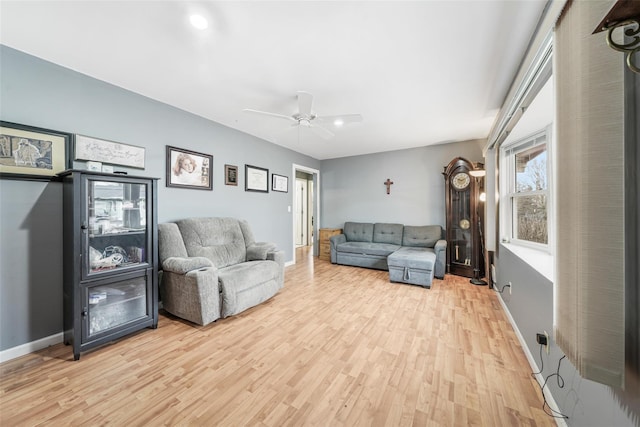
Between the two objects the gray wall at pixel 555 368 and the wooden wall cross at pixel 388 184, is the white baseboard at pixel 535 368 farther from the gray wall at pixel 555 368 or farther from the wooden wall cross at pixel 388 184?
the wooden wall cross at pixel 388 184

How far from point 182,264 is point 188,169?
1347mm

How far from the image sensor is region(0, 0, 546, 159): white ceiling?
4.91 ft

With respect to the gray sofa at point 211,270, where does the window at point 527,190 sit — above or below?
above

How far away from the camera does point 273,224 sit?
4.57 m

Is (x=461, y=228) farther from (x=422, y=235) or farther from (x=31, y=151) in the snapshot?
(x=31, y=151)

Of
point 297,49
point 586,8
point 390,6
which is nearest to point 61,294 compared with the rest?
point 297,49

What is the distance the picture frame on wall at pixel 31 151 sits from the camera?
183 centimetres

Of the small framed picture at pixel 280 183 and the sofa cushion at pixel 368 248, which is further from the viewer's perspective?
the small framed picture at pixel 280 183

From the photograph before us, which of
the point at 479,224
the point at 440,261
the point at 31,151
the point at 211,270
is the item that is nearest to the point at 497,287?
the point at 440,261

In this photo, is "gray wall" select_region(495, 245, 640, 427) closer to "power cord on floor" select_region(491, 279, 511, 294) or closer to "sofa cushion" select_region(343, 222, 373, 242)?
"power cord on floor" select_region(491, 279, 511, 294)

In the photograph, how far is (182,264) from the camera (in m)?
2.38

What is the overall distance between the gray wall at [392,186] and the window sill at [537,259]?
84.4 inches

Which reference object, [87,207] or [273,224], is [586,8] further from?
[273,224]

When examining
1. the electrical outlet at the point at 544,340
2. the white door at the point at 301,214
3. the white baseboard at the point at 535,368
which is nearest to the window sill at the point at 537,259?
the electrical outlet at the point at 544,340
